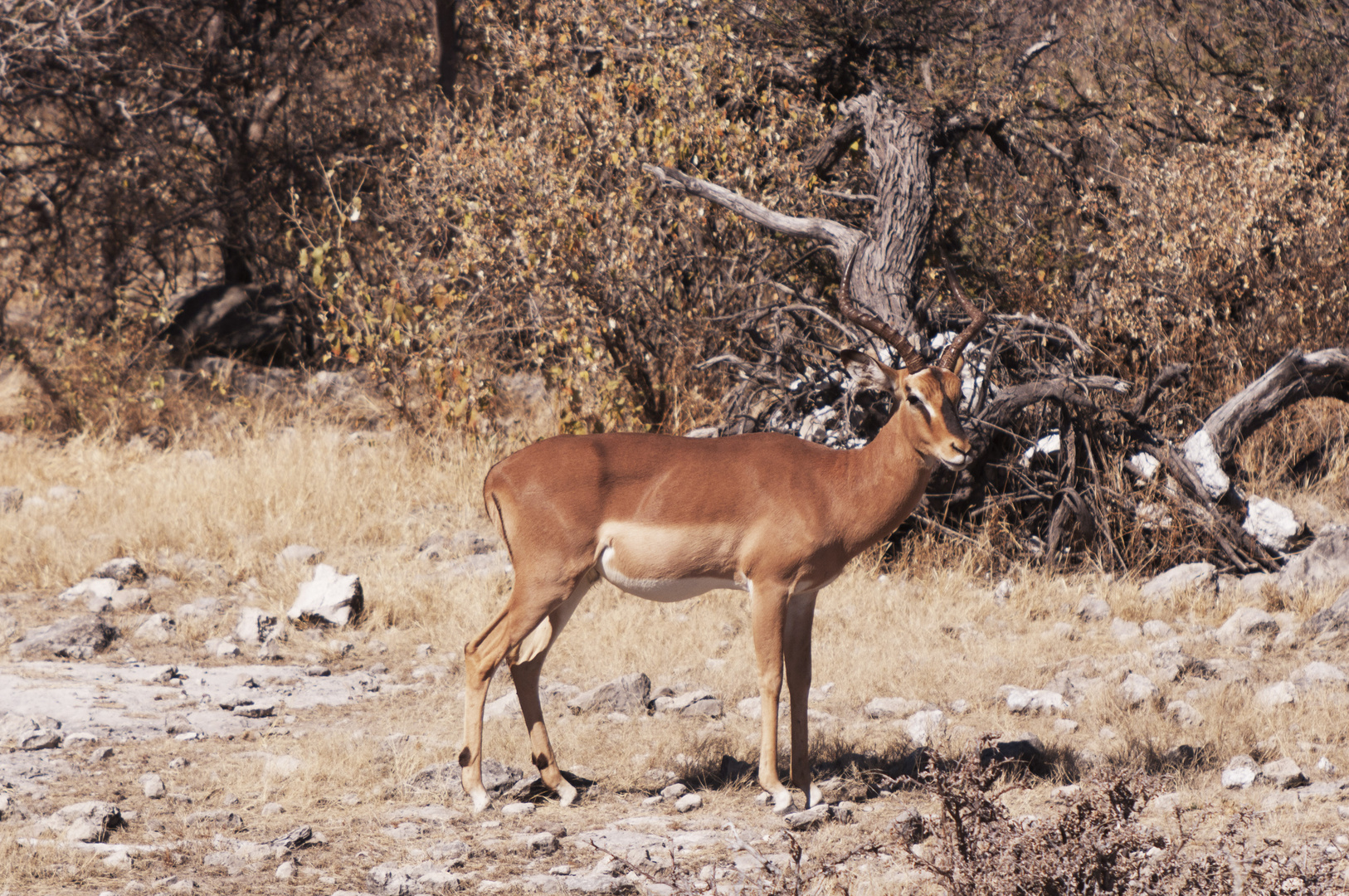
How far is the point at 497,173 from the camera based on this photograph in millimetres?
10422

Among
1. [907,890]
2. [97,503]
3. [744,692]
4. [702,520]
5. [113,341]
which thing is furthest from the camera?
[113,341]

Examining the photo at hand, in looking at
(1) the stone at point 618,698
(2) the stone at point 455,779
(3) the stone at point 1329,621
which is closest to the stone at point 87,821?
(2) the stone at point 455,779

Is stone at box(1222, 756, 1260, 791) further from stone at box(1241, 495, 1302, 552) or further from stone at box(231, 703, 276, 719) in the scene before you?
stone at box(231, 703, 276, 719)

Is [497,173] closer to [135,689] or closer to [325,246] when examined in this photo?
[325,246]

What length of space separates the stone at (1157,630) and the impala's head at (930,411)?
113 inches

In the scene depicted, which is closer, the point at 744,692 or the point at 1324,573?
the point at 744,692

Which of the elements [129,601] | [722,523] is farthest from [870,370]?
[129,601]

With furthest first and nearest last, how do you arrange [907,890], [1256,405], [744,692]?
[1256,405]
[744,692]
[907,890]

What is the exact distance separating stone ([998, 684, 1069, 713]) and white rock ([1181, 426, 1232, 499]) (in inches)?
109

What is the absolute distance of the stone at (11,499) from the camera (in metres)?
9.88

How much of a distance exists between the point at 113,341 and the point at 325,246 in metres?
3.11

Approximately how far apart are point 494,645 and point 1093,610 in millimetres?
4041

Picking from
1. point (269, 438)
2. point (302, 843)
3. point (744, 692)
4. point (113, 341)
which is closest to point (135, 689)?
point (302, 843)

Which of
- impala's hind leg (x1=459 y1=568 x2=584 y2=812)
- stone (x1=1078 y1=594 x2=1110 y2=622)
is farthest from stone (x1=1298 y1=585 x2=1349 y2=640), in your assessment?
impala's hind leg (x1=459 y1=568 x2=584 y2=812)
